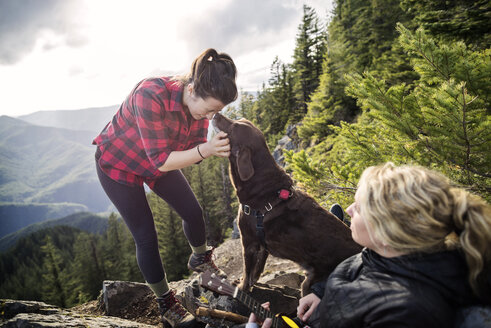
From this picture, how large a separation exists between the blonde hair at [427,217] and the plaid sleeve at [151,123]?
1.91 meters

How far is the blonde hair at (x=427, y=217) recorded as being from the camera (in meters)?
1.11

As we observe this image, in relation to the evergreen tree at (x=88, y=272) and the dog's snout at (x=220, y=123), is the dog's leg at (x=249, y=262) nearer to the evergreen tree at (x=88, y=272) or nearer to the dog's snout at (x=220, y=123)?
the dog's snout at (x=220, y=123)

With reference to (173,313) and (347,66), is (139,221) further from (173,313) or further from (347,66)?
(347,66)

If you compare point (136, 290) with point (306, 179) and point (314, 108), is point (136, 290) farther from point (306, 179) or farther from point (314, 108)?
point (314, 108)

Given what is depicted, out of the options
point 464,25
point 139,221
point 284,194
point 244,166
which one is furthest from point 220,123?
point 464,25

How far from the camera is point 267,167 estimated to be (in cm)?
288

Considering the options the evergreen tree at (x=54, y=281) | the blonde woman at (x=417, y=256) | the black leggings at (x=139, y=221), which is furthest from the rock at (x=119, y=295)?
the evergreen tree at (x=54, y=281)

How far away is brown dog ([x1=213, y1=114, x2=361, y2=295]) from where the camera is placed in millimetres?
2432

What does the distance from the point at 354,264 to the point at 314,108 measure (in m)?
Result: 14.6

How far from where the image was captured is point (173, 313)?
9.12 ft

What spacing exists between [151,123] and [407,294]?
2.34 metres

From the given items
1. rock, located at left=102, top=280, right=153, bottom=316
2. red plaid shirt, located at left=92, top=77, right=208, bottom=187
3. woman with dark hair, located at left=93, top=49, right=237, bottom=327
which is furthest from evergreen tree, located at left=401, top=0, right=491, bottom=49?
rock, located at left=102, top=280, right=153, bottom=316

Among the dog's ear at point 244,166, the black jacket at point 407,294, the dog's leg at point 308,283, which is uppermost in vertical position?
the dog's ear at point 244,166

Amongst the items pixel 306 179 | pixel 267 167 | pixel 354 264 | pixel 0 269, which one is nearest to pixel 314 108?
pixel 306 179
